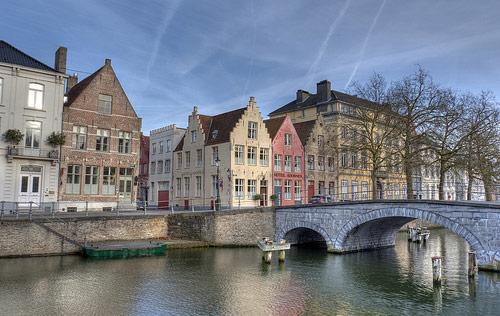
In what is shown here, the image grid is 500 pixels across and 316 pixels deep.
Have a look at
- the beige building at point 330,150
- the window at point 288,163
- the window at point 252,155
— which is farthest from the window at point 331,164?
the window at point 252,155

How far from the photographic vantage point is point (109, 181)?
34219mm

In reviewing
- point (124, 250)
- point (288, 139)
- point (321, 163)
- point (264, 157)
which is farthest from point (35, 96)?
point (321, 163)

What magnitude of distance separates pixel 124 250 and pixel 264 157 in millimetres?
20391

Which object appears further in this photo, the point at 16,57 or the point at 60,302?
the point at 16,57

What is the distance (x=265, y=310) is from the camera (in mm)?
14656

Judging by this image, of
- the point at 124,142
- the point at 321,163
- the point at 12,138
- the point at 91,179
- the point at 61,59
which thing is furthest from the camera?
the point at 321,163

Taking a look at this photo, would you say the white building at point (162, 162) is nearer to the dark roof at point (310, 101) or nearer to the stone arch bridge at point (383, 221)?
the dark roof at point (310, 101)

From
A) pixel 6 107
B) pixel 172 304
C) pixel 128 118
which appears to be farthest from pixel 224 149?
pixel 172 304

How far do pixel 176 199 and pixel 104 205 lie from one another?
12.8 m

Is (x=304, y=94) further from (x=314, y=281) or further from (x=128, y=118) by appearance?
(x=314, y=281)

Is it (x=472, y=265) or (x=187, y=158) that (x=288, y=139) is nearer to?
(x=187, y=158)

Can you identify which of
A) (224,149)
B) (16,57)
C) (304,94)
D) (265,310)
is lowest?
(265,310)

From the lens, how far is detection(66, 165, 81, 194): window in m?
32.0

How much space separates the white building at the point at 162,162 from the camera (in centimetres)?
4781
